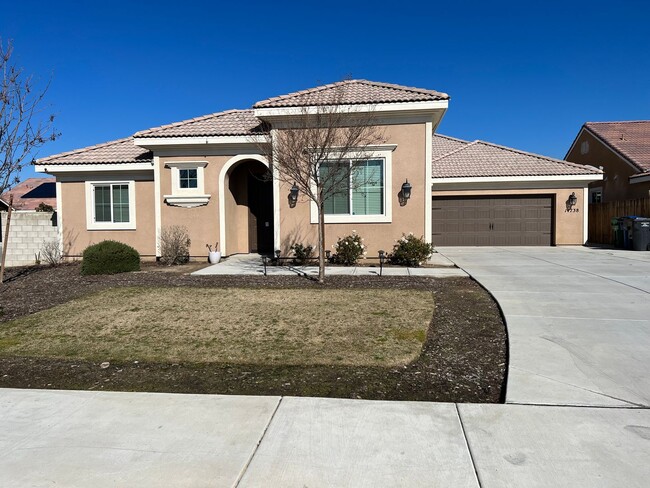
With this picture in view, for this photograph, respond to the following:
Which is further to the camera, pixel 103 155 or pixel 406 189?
→ pixel 103 155

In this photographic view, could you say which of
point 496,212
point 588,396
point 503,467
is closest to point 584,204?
point 496,212

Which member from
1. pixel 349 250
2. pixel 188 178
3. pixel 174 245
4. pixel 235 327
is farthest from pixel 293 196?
pixel 235 327

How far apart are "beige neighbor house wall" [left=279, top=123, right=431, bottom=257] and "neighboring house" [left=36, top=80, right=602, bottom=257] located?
30mm

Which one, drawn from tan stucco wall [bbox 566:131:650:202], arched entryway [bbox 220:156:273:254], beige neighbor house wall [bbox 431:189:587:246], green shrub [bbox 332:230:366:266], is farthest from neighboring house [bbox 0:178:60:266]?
tan stucco wall [bbox 566:131:650:202]

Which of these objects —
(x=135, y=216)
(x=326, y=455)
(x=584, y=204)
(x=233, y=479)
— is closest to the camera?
(x=233, y=479)

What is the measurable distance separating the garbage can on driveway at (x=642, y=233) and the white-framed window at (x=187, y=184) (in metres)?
16.6

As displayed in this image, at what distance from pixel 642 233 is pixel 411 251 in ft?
37.2

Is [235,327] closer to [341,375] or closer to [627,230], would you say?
[341,375]

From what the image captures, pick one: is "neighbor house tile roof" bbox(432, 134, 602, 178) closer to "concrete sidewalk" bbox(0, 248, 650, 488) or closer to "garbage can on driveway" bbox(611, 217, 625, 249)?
"garbage can on driveway" bbox(611, 217, 625, 249)

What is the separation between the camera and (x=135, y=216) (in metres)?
15.5

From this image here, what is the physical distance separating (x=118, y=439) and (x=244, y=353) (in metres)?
2.24

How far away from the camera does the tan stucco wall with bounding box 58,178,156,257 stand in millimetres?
15461

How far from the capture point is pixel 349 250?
12.9 meters

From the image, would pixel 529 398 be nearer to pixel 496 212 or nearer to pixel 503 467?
pixel 503 467
